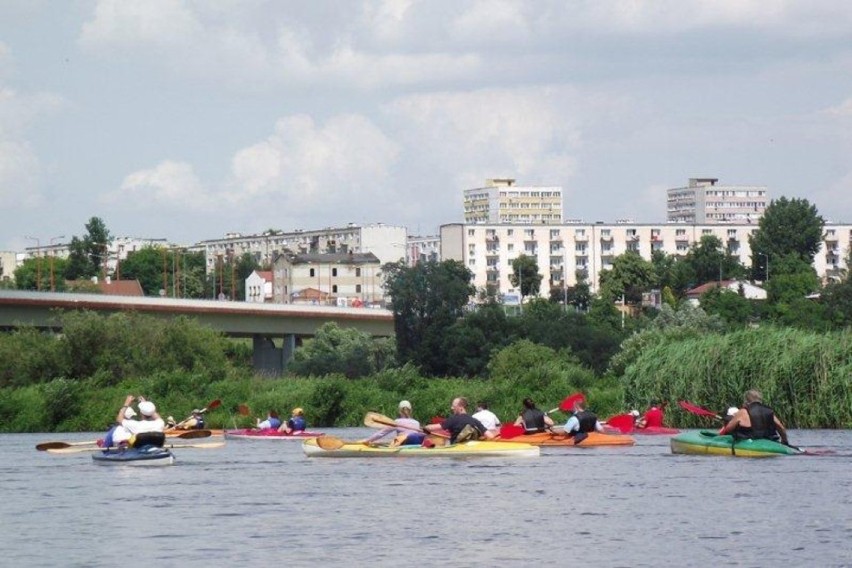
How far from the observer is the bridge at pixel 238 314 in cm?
9725

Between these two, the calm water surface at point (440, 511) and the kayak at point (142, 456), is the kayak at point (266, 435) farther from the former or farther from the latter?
the kayak at point (142, 456)

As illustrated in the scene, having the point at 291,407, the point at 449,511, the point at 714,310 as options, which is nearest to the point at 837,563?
the point at 449,511

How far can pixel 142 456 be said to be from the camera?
39.3 meters

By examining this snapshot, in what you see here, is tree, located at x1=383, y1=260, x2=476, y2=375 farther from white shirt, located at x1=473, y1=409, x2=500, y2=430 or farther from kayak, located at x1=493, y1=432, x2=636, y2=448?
white shirt, located at x1=473, y1=409, x2=500, y2=430

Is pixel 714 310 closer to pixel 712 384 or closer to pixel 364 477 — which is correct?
pixel 712 384

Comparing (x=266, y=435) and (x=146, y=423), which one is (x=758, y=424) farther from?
(x=266, y=435)

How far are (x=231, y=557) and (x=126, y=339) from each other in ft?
175

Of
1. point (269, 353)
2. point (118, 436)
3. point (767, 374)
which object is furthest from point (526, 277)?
point (118, 436)

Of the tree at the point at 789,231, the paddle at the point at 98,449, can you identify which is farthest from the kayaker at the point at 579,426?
the tree at the point at 789,231

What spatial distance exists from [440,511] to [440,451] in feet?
30.3

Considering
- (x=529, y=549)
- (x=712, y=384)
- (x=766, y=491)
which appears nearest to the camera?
(x=529, y=549)

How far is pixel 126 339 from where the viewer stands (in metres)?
77.3

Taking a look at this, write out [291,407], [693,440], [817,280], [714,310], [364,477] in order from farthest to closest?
[817,280], [714,310], [291,407], [693,440], [364,477]

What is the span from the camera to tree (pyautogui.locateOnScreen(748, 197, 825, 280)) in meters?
184
